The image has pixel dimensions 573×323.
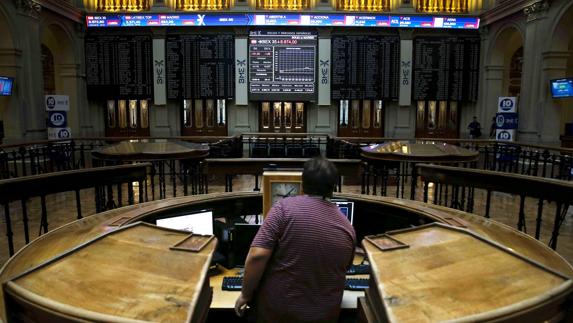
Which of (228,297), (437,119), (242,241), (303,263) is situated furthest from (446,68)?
(303,263)

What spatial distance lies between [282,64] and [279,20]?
1.35m

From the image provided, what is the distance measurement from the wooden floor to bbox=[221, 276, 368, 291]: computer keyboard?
3417 mm

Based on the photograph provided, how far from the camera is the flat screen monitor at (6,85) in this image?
31.6ft

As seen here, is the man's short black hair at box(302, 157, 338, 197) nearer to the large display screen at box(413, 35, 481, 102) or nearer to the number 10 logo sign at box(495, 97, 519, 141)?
the number 10 logo sign at box(495, 97, 519, 141)

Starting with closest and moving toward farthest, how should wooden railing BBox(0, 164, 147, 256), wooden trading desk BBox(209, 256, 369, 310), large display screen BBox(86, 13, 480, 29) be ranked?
wooden trading desk BBox(209, 256, 369, 310), wooden railing BBox(0, 164, 147, 256), large display screen BBox(86, 13, 480, 29)

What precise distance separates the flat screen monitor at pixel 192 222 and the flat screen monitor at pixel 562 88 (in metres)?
Result: 9.59

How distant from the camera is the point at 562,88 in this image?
9547 millimetres

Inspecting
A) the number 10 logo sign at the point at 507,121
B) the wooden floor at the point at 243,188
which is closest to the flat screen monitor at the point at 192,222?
the wooden floor at the point at 243,188

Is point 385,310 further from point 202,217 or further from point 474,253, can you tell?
point 202,217

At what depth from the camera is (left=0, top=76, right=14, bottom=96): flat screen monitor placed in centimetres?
962

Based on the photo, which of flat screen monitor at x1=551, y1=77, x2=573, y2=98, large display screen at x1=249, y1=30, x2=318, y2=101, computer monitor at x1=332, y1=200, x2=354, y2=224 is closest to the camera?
computer monitor at x1=332, y1=200, x2=354, y2=224

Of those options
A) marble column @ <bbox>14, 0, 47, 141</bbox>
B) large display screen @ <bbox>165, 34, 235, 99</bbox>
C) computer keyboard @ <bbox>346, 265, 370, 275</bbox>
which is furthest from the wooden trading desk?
large display screen @ <bbox>165, 34, 235, 99</bbox>

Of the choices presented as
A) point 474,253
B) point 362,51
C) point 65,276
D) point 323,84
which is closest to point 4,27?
point 323,84

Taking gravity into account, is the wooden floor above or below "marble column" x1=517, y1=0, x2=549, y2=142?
below
